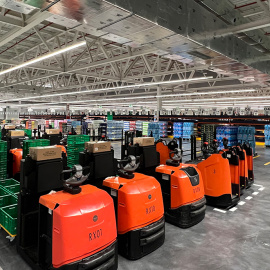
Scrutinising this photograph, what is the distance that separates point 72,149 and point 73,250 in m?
4.57

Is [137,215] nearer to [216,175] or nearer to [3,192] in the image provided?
[216,175]

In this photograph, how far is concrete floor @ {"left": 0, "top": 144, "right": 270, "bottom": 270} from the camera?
3.16 m

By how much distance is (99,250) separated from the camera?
8.73 ft

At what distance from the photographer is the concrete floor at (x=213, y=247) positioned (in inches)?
125

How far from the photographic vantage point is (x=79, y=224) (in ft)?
8.20

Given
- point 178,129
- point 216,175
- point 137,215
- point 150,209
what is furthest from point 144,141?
point 178,129

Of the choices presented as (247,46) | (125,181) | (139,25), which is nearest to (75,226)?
(125,181)

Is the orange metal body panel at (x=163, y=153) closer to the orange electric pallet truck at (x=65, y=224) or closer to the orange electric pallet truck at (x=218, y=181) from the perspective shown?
the orange electric pallet truck at (x=218, y=181)

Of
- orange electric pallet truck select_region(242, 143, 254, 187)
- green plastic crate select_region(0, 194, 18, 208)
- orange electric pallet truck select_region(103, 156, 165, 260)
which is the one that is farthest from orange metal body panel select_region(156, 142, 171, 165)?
green plastic crate select_region(0, 194, 18, 208)

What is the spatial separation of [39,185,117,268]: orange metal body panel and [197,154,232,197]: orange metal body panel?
3111mm

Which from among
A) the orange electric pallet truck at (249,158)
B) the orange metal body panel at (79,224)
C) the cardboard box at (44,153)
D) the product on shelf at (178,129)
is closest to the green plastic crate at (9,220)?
the cardboard box at (44,153)

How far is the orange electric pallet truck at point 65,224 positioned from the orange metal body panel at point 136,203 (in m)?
0.37

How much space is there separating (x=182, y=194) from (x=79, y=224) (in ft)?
6.98

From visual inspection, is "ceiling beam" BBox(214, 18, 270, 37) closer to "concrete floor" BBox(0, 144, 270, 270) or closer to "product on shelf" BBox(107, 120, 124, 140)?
"concrete floor" BBox(0, 144, 270, 270)
